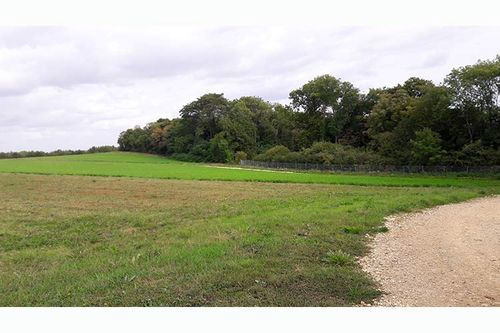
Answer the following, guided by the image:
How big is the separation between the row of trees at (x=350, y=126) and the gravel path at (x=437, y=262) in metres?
39.6

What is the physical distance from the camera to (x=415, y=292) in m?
7.03

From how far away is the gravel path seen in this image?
6.82m

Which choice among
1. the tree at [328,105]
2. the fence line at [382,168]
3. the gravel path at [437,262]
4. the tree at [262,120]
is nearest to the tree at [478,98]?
the fence line at [382,168]

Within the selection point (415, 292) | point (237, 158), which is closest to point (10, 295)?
point (415, 292)

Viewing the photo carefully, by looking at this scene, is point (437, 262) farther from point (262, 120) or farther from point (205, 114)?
point (205, 114)

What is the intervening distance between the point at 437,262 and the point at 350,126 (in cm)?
7658

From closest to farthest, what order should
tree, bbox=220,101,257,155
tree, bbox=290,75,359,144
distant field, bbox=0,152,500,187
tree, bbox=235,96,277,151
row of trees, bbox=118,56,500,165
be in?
distant field, bbox=0,152,500,187 < row of trees, bbox=118,56,500,165 < tree, bbox=290,75,359,144 < tree, bbox=220,101,257,155 < tree, bbox=235,96,277,151

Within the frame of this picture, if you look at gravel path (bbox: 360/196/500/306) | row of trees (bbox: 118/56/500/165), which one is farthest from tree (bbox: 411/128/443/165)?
gravel path (bbox: 360/196/500/306)

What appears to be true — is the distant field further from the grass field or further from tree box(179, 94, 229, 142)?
tree box(179, 94, 229, 142)

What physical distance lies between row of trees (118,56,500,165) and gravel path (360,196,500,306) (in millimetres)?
39622

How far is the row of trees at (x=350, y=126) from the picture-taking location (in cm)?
4991

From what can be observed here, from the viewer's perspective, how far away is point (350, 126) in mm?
83062

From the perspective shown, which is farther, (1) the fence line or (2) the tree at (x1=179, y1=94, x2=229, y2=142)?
(2) the tree at (x1=179, y1=94, x2=229, y2=142)

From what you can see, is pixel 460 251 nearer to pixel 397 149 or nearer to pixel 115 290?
pixel 115 290
